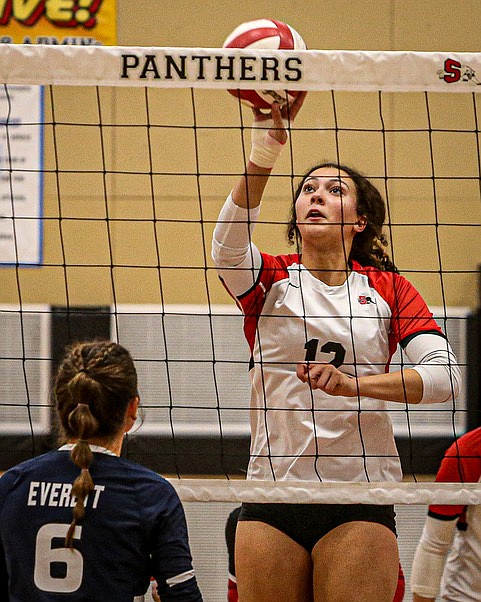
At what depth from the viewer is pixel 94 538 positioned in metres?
1.71

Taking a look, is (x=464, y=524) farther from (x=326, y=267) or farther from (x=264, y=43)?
(x=264, y=43)

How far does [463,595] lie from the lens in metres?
2.69

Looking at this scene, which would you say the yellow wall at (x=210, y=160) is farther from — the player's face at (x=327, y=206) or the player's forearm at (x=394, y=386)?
the player's forearm at (x=394, y=386)

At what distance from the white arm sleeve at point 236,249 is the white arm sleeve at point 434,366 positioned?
467 millimetres

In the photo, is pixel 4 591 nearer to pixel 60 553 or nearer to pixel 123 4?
pixel 60 553

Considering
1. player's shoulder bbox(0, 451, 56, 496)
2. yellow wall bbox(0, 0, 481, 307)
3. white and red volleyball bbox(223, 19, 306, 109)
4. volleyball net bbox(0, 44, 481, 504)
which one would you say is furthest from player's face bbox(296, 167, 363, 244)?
yellow wall bbox(0, 0, 481, 307)

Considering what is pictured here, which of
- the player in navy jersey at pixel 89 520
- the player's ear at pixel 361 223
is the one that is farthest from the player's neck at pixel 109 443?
the player's ear at pixel 361 223

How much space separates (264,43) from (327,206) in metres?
0.49

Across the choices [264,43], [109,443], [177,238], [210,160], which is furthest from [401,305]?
[210,160]

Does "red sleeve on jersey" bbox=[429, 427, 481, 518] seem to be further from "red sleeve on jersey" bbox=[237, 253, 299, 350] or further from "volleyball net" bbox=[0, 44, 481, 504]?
"volleyball net" bbox=[0, 44, 481, 504]

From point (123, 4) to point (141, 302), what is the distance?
1.67 m

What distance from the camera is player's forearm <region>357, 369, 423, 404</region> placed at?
6.99 feet

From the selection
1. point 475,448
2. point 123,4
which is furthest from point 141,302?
point 475,448

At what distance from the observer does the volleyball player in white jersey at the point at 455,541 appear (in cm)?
262
